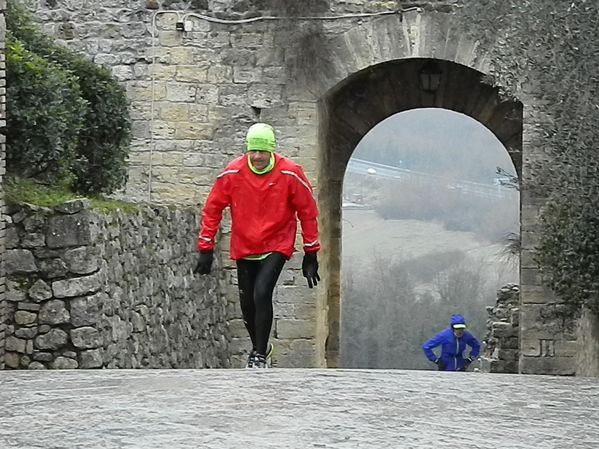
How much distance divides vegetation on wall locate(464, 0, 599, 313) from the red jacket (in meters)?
2.09

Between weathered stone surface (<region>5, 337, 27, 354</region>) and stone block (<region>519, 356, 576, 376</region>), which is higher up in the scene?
weathered stone surface (<region>5, 337, 27, 354</region>)

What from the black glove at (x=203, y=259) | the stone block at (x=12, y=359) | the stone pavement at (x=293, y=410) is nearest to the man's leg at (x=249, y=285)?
the black glove at (x=203, y=259)

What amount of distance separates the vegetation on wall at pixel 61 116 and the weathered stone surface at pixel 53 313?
3.63ft

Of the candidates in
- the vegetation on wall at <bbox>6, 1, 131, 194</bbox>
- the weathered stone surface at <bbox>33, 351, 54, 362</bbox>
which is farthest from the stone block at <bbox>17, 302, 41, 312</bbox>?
the vegetation on wall at <bbox>6, 1, 131, 194</bbox>

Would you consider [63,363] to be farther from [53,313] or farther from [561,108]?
[561,108]

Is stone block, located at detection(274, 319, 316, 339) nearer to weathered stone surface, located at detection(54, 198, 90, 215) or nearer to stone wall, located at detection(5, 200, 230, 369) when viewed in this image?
stone wall, located at detection(5, 200, 230, 369)

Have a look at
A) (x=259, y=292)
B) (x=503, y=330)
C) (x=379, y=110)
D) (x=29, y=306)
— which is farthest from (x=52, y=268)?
(x=503, y=330)

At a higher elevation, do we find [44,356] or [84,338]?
[84,338]

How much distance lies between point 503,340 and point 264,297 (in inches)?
275

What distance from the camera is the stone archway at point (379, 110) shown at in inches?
510

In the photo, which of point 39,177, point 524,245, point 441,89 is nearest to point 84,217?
point 39,177

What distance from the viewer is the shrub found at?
803 centimetres

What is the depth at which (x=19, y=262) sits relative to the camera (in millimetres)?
7473

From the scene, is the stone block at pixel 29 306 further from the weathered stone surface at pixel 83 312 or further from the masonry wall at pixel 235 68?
the masonry wall at pixel 235 68
